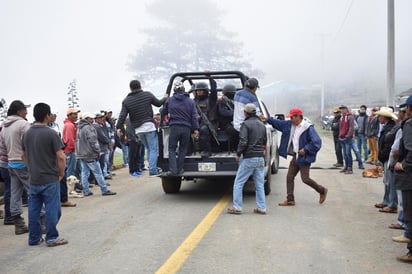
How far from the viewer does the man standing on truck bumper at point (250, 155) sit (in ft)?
25.6

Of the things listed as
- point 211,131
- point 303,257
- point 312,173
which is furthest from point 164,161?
point 312,173

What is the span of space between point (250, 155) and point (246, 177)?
0.39m

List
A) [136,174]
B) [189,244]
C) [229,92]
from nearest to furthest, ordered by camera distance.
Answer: [189,244] < [229,92] < [136,174]

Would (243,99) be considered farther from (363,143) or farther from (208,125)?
(363,143)

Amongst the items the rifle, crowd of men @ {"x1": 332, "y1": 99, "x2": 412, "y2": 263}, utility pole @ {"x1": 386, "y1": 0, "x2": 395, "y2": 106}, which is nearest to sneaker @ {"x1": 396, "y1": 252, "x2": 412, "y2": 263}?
crowd of men @ {"x1": 332, "y1": 99, "x2": 412, "y2": 263}

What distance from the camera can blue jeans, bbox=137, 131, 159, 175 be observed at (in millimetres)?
9219

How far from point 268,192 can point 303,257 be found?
4217mm

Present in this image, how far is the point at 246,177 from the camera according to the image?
7.95m

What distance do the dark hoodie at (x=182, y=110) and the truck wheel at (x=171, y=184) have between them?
1319 mm

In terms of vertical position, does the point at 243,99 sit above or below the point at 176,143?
above

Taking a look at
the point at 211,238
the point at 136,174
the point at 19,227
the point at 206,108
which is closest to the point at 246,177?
the point at 211,238

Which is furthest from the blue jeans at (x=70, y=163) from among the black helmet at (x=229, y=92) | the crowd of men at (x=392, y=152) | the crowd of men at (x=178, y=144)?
the crowd of men at (x=392, y=152)

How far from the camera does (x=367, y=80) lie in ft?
221

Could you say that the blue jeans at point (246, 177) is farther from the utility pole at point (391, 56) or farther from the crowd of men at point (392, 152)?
the utility pole at point (391, 56)
